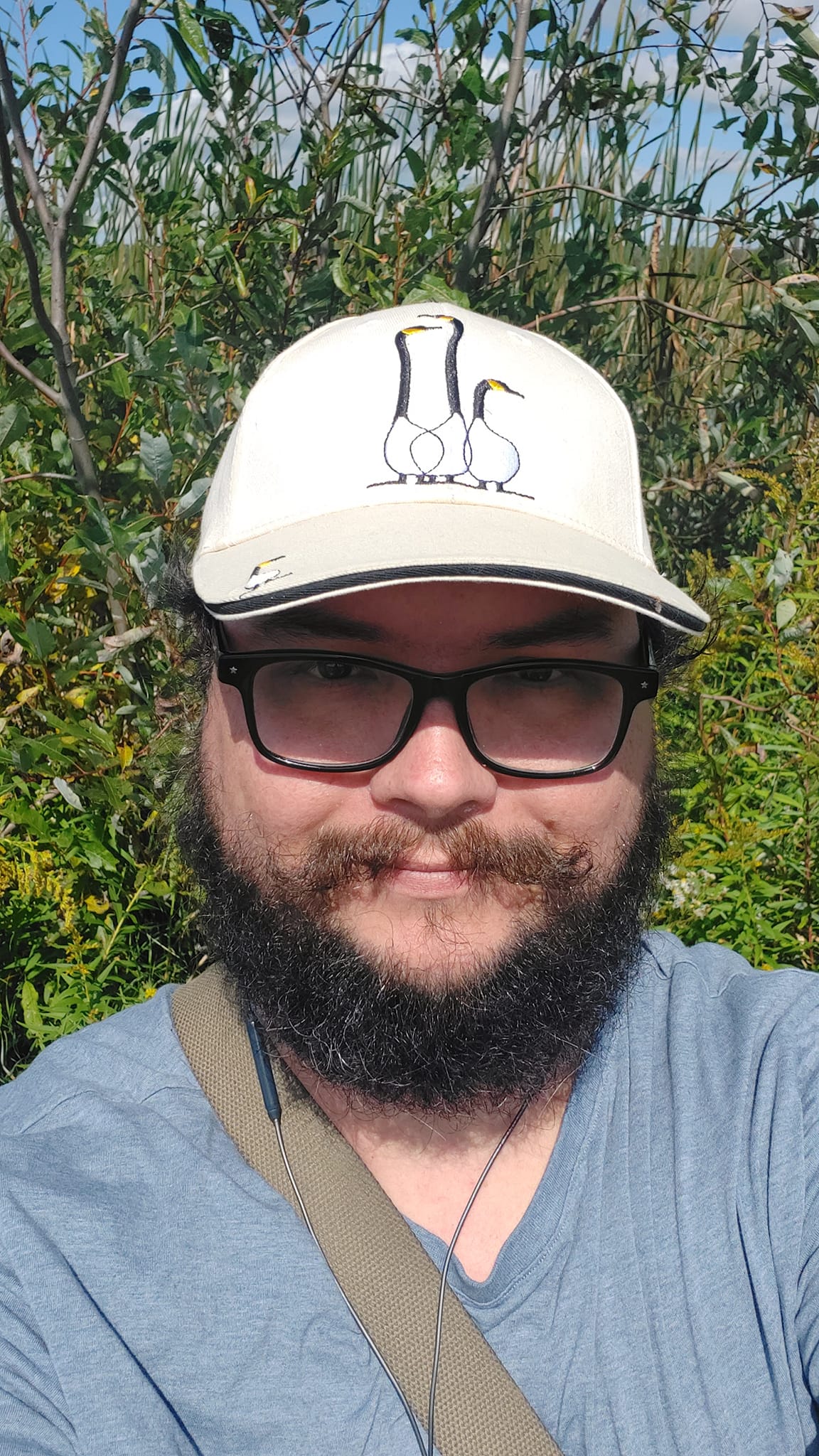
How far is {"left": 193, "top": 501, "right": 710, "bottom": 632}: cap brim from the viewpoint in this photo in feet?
4.39

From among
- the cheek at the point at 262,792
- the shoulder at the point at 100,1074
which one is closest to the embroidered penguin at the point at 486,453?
the cheek at the point at 262,792

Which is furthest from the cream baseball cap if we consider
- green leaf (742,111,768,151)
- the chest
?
green leaf (742,111,768,151)

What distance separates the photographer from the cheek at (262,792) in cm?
144

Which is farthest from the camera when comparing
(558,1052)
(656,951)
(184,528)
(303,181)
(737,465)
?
(737,465)

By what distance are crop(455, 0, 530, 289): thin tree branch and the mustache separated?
1744mm

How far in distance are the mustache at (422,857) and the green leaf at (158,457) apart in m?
1.04

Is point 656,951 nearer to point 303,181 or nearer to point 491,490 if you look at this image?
point 491,490

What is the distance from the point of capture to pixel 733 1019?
1.63 m

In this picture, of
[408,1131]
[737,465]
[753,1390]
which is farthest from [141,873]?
[737,465]

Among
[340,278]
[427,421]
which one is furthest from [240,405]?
[427,421]

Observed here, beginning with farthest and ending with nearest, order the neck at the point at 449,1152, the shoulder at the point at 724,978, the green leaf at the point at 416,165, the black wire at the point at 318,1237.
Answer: the green leaf at the point at 416,165 < the shoulder at the point at 724,978 < the neck at the point at 449,1152 < the black wire at the point at 318,1237

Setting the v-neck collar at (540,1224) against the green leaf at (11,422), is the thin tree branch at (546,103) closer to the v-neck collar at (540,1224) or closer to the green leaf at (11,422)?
the green leaf at (11,422)

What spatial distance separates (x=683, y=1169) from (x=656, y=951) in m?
0.40

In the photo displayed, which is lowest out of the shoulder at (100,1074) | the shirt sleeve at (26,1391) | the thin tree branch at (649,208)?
the shirt sleeve at (26,1391)
